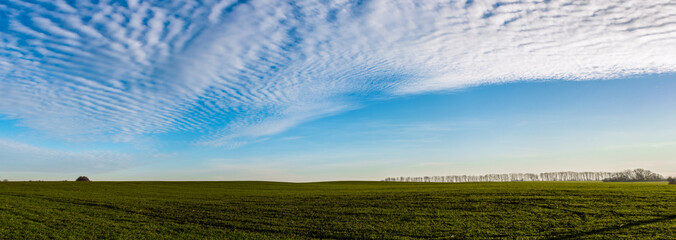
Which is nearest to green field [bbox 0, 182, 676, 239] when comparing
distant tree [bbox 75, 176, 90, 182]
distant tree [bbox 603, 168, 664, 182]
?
distant tree [bbox 75, 176, 90, 182]

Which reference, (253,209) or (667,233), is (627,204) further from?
(253,209)

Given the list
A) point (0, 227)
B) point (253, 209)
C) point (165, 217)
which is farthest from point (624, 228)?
point (0, 227)

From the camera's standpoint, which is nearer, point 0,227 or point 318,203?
point 0,227

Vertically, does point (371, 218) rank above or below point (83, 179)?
above

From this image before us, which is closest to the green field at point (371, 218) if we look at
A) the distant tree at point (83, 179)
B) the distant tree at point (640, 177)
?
the distant tree at point (83, 179)

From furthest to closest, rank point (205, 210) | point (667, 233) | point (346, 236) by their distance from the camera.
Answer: point (205, 210), point (346, 236), point (667, 233)

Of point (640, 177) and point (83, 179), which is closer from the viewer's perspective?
point (83, 179)

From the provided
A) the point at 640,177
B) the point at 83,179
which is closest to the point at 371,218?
the point at 83,179

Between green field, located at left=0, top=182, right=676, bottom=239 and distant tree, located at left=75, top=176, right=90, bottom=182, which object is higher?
green field, located at left=0, top=182, right=676, bottom=239

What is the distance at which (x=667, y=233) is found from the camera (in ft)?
64.3

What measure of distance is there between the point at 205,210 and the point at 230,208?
2.05 meters

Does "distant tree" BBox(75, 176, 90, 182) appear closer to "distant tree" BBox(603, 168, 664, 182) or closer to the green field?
the green field

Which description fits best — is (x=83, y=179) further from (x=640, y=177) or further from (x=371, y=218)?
(x=640, y=177)

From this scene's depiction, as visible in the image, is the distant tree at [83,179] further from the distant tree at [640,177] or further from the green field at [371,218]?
the distant tree at [640,177]
